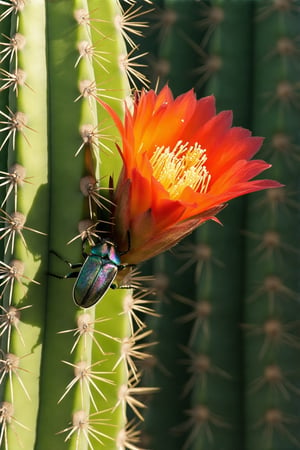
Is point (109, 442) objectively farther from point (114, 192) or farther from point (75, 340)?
point (114, 192)

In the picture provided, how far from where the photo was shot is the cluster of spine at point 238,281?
1.89 metres

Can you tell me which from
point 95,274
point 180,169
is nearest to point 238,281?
point 180,169

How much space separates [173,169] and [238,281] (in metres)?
0.66

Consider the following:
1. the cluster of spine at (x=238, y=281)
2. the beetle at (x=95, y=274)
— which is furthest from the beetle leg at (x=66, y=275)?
the cluster of spine at (x=238, y=281)

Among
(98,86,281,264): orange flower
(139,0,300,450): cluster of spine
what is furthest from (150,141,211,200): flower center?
(139,0,300,450): cluster of spine

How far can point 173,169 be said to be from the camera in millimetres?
1348

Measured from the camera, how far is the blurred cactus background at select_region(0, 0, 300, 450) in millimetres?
1334

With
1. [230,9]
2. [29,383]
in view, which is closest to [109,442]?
[29,383]

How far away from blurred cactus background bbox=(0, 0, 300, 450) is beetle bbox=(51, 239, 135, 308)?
0.10 ft

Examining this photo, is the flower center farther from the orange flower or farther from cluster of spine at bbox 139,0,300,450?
cluster of spine at bbox 139,0,300,450

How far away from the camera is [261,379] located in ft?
6.14

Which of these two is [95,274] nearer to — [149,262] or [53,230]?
[53,230]

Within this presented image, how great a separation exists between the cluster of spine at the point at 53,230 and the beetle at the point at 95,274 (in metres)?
0.03

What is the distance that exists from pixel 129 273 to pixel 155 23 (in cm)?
96
